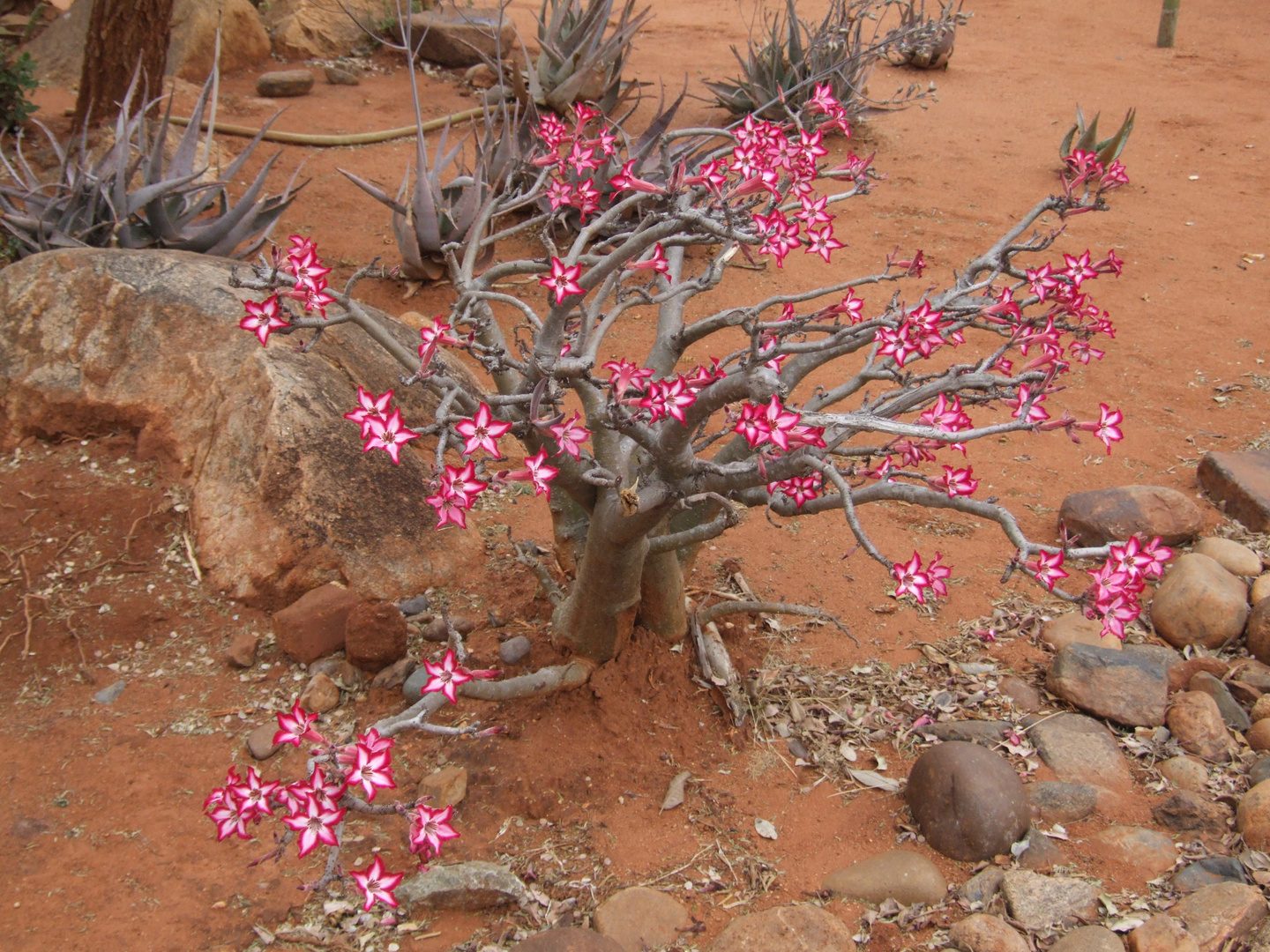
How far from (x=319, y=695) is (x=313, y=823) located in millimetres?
1348

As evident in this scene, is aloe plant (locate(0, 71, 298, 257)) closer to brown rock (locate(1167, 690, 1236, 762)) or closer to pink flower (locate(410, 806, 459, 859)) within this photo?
pink flower (locate(410, 806, 459, 859))

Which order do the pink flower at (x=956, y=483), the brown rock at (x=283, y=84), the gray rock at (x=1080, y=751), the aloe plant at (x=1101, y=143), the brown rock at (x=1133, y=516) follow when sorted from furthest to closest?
the brown rock at (x=283, y=84) < the aloe plant at (x=1101, y=143) < the brown rock at (x=1133, y=516) < the gray rock at (x=1080, y=751) < the pink flower at (x=956, y=483)

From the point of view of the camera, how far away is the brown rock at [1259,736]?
2.84m

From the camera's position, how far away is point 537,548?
12.1 ft

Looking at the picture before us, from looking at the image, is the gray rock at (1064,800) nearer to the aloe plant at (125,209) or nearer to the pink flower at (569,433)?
the pink flower at (569,433)

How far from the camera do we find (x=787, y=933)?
87.1 inches

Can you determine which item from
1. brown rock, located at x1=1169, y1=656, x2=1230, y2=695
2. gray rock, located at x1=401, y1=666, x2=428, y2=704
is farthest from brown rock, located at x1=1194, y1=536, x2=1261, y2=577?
gray rock, located at x1=401, y1=666, x2=428, y2=704

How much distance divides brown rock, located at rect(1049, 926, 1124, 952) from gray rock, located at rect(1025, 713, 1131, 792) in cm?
61

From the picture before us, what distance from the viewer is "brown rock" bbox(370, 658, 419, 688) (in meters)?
2.97

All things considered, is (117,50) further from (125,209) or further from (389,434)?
(389,434)

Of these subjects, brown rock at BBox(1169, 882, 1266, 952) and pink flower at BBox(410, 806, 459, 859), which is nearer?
pink flower at BBox(410, 806, 459, 859)

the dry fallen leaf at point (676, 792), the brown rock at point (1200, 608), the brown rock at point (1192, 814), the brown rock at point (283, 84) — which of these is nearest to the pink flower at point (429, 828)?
the dry fallen leaf at point (676, 792)

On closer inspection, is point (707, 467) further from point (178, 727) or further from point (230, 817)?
point (178, 727)

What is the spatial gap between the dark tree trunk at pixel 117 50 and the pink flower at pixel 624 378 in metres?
5.46
